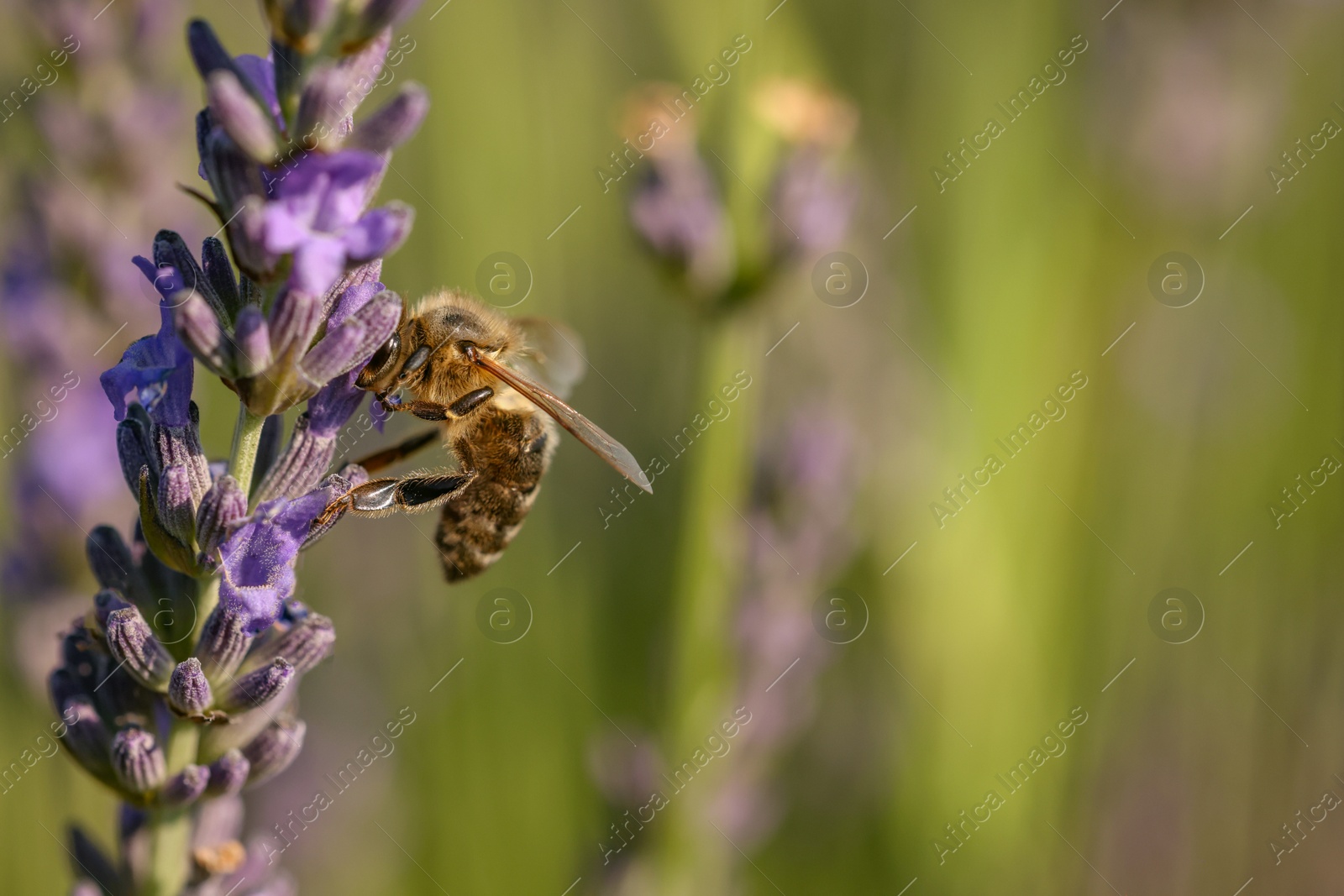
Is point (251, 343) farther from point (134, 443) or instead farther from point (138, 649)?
point (138, 649)

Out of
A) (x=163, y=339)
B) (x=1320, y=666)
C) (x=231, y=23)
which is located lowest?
(x=1320, y=666)

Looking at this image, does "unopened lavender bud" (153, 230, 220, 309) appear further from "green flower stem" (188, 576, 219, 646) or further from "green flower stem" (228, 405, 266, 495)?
"green flower stem" (188, 576, 219, 646)

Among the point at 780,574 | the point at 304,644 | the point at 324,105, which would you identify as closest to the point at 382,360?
the point at 304,644

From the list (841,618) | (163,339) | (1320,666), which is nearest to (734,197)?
(841,618)

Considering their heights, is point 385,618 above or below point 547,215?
below

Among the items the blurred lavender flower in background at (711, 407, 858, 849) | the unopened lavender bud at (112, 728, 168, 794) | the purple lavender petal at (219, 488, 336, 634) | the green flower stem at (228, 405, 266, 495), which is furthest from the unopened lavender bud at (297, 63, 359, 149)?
the blurred lavender flower in background at (711, 407, 858, 849)

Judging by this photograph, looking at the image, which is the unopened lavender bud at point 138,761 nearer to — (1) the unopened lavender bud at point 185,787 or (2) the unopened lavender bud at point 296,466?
(1) the unopened lavender bud at point 185,787

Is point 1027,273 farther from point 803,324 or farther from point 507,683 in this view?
point 507,683
